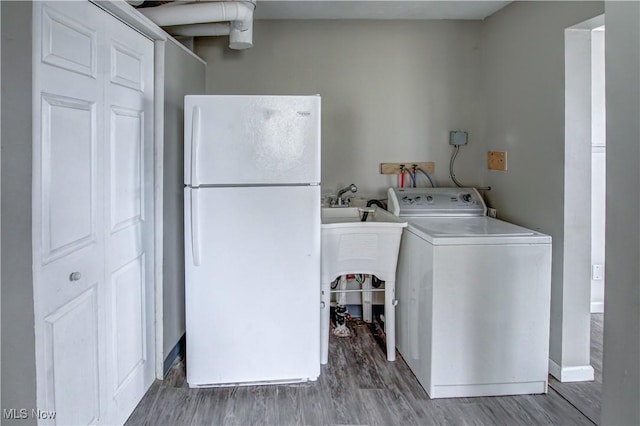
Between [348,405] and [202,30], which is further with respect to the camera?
[202,30]

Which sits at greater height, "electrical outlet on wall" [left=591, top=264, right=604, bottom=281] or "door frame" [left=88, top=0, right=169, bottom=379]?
"door frame" [left=88, top=0, right=169, bottom=379]

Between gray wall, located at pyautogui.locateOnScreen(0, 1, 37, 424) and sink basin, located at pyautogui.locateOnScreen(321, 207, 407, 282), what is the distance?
1566mm

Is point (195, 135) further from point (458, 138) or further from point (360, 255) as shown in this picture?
point (458, 138)

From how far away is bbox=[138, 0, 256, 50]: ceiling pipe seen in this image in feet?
8.26

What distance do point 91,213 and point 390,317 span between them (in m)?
1.81

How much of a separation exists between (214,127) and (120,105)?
0.46 meters

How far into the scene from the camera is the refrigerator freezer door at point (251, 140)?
2256 mm

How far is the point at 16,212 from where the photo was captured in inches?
51.4

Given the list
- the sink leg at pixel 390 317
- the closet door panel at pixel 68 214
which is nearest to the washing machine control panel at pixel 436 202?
the sink leg at pixel 390 317

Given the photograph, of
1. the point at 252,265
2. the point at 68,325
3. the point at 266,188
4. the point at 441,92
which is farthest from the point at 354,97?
the point at 68,325

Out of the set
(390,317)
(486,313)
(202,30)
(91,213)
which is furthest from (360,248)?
(202,30)

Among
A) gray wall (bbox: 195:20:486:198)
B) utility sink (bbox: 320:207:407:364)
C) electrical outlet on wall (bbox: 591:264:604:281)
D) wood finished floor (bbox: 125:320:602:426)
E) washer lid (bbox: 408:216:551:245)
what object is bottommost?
wood finished floor (bbox: 125:320:602:426)

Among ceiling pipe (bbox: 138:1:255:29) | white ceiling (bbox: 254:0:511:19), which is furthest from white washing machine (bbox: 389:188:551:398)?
ceiling pipe (bbox: 138:1:255:29)

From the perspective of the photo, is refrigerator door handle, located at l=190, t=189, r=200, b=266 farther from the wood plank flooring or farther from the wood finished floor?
the wood plank flooring
